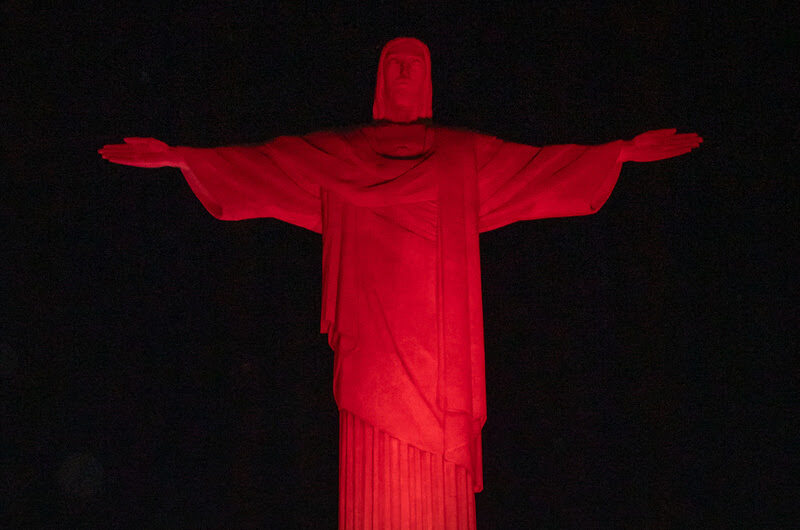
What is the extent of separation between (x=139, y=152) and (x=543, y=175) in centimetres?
184

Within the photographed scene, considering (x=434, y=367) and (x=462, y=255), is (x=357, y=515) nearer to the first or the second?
(x=434, y=367)

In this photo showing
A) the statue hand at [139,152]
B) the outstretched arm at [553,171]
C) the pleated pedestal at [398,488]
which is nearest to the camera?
the pleated pedestal at [398,488]

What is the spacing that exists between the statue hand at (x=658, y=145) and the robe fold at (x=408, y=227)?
0.07 m

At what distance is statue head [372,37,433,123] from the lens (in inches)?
171

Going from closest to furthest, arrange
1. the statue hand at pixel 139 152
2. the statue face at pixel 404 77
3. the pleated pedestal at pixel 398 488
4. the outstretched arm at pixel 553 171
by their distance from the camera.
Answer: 1. the pleated pedestal at pixel 398 488
2. the statue hand at pixel 139 152
3. the outstretched arm at pixel 553 171
4. the statue face at pixel 404 77

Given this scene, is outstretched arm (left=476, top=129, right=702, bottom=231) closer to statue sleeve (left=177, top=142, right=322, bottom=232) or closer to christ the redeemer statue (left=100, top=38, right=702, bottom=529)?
christ the redeemer statue (left=100, top=38, right=702, bottom=529)

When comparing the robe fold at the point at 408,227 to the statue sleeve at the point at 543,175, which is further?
the statue sleeve at the point at 543,175

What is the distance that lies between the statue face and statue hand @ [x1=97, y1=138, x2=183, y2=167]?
3.56ft

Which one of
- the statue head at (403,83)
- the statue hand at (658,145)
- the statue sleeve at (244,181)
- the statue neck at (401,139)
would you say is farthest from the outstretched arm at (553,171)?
the statue sleeve at (244,181)

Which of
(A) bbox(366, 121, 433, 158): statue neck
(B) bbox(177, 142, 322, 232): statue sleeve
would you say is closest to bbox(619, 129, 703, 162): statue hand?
(A) bbox(366, 121, 433, 158): statue neck

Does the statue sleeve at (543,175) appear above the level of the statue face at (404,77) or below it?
below

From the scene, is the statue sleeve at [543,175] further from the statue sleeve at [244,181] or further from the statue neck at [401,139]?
the statue sleeve at [244,181]

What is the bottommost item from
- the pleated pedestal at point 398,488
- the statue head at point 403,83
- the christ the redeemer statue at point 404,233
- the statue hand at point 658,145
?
the pleated pedestal at point 398,488

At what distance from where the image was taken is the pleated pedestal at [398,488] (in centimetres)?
378
